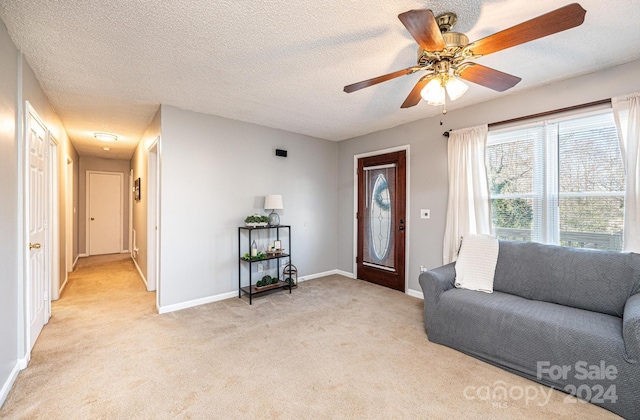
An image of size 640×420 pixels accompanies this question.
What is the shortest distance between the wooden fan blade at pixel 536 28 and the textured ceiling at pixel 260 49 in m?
0.30

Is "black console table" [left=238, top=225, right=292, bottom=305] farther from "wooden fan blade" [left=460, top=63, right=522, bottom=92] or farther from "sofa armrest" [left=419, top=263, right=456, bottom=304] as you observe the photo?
"wooden fan blade" [left=460, top=63, right=522, bottom=92]

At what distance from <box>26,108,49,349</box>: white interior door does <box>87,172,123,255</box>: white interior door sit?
4.48 metres

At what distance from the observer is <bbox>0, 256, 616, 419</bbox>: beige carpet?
1.75 metres

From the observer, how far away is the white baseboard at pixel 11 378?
5.86ft

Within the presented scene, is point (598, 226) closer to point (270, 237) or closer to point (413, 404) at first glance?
point (413, 404)

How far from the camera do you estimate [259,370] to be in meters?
2.15

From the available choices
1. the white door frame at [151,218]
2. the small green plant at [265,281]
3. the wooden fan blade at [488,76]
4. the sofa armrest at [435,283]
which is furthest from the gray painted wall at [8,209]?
the sofa armrest at [435,283]

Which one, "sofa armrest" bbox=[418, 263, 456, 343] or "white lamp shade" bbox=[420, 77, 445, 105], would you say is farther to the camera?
"sofa armrest" bbox=[418, 263, 456, 343]

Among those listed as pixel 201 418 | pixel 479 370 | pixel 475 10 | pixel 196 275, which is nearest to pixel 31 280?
pixel 196 275

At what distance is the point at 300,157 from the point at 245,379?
334cm

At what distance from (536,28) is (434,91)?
1.93 feet

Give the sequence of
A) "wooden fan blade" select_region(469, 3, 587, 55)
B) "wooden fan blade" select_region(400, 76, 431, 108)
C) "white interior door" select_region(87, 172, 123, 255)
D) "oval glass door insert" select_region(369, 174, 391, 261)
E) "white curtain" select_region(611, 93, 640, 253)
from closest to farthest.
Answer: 1. "wooden fan blade" select_region(469, 3, 587, 55)
2. "wooden fan blade" select_region(400, 76, 431, 108)
3. "white curtain" select_region(611, 93, 640, 253)
4. "oval glass door insert" select_region(369, 174, 391, 261)
5. "white interior door" select_region(87, 172, 123, 255)

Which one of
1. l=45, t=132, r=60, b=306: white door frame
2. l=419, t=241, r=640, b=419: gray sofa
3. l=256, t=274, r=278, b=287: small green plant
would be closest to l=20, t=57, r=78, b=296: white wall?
l=45, t=132, r=60, b=306: white door frame

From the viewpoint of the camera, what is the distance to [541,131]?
2.86 m
